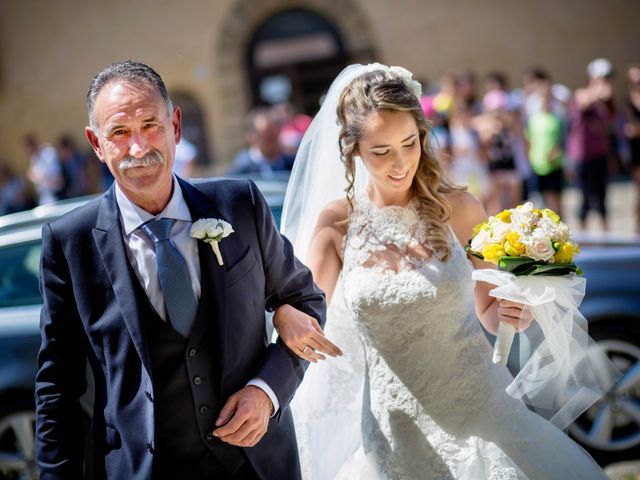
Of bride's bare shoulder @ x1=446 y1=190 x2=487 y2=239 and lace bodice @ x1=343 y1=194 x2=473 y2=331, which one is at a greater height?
bride's bare shoulder @ x1=446 y1=190 x2=487 y2=239

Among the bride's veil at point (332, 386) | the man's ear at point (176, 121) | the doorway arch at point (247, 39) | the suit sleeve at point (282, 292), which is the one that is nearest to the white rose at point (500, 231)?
the suit sleeve at point (282, 292)

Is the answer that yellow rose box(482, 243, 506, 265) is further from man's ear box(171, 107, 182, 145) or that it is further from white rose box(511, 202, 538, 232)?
man's ear box(171, 107, 182, 145)

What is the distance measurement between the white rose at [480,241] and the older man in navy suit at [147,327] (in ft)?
2.69

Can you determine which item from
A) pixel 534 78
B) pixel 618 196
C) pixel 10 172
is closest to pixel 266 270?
pixel 534 78

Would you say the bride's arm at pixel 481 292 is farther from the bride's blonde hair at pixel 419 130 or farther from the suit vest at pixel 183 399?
the suit vest at pixel 183 399

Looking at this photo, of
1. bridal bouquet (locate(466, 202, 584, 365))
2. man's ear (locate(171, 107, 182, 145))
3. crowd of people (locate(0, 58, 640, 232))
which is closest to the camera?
man's ear (locate(171, 107, 182, 145))

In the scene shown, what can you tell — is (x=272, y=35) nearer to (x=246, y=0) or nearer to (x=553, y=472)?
(x=246, y=0)

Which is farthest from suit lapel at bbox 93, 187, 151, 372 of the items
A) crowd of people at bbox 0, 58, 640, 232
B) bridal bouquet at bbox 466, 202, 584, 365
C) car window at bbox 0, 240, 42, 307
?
crowd of people at bbox 0, 58, 640, 232

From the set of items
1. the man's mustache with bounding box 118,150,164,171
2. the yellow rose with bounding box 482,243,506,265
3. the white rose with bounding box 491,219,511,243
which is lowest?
the yellow rose with bounding box 482,243,506,265

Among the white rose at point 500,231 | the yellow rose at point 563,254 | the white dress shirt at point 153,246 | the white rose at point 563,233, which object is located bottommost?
the yellow rose at point 563,254

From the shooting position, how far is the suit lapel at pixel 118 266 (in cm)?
241

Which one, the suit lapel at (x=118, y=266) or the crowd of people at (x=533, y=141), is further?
the crowd of people at (x=533, y=141)

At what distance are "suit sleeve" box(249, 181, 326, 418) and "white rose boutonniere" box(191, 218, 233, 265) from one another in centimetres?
20

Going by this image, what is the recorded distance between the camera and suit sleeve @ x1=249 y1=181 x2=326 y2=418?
8.57 feet
